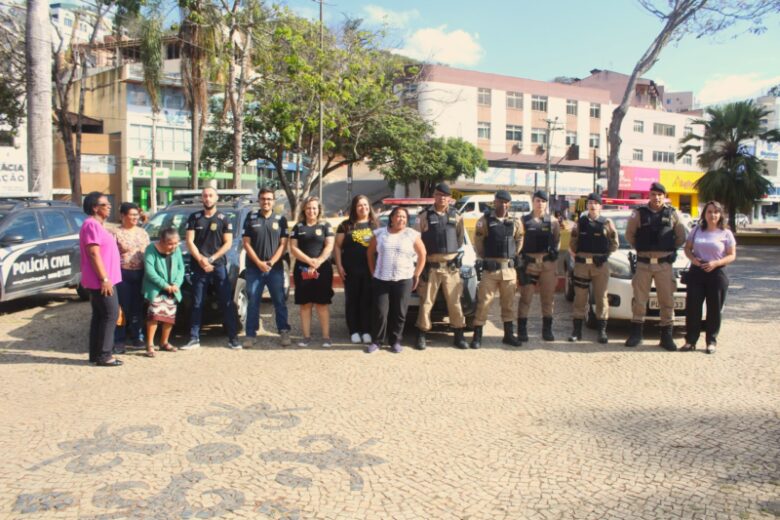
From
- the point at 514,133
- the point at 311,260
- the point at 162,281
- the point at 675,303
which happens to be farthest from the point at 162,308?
the point at 514,133

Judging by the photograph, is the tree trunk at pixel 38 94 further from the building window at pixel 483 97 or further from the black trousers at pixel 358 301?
the building window at pixel 483 97

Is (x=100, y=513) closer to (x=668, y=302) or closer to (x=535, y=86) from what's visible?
(x=668, y=302)

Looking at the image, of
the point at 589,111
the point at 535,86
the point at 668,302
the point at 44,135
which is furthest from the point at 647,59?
the point at 589,111

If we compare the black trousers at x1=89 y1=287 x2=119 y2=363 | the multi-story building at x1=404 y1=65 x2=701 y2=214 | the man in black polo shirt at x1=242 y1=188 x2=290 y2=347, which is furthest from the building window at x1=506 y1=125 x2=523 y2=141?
the black trousers at x1=89 y1=287 x2=119 y2=363

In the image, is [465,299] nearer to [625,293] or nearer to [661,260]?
[625,293]

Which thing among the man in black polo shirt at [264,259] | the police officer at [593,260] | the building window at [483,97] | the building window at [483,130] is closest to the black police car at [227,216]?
the man in black polo shirt at [264,259]

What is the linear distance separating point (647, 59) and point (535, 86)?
108 feet

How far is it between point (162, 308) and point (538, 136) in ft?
167

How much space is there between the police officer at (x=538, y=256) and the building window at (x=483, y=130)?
44458mm

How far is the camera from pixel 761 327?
8547 millimetres

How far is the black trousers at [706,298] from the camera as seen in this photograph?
7090 mm

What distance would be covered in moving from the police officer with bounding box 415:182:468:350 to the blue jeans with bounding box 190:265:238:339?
2109 millimetres

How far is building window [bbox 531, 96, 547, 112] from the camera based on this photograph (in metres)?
53.7

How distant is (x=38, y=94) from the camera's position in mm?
11828
